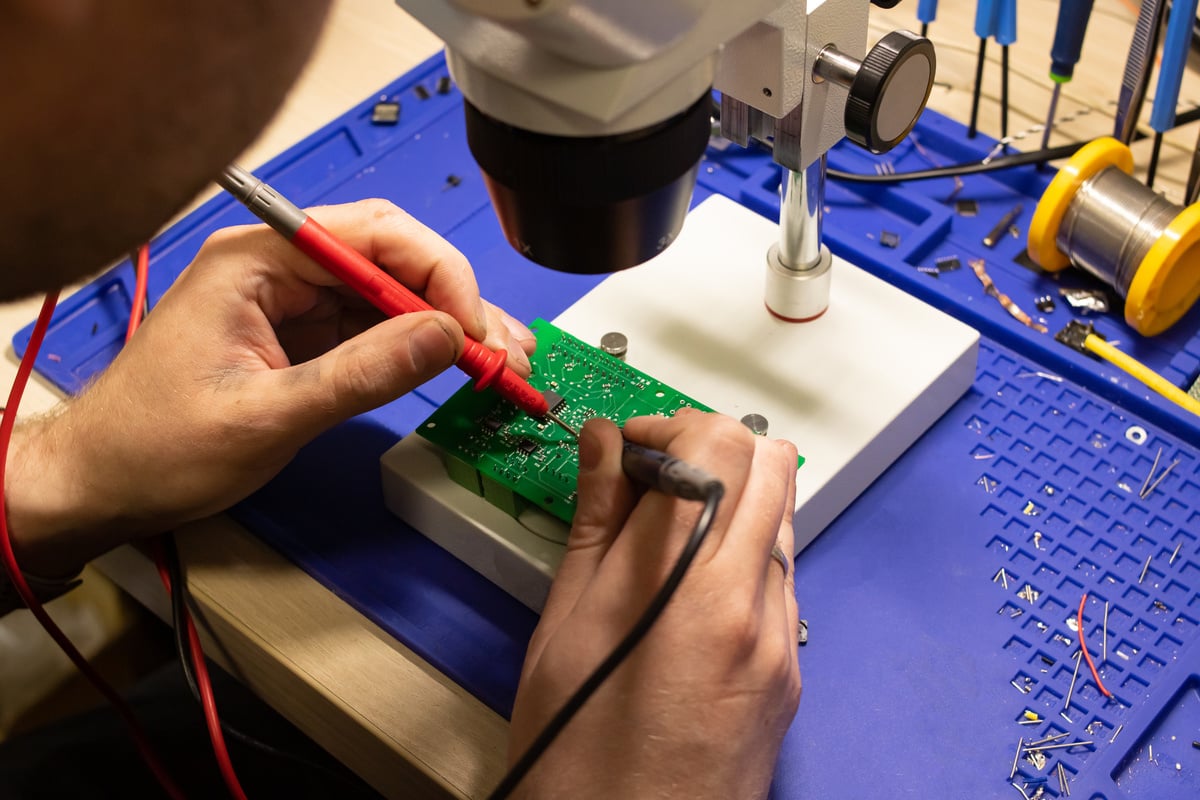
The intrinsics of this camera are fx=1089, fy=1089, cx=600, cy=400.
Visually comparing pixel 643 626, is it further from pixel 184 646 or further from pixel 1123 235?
pixel 1123 235

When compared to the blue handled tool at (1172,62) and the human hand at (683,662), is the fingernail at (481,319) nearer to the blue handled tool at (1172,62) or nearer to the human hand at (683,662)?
the human hand at (683,662)

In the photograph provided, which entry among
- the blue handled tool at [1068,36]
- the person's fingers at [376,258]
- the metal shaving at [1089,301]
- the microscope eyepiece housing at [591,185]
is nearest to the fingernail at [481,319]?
the person's fingers at [376,258]

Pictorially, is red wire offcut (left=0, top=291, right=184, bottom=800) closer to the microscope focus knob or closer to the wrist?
the wrist

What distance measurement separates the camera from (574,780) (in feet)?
2.27

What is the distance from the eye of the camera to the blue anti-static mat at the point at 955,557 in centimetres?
79

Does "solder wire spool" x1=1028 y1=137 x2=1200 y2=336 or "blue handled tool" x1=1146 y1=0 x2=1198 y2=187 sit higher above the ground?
"blue handled tool" x1=1146 y1=0 x2=1198 y2=187

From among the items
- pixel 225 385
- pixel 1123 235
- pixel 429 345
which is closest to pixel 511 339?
pixel 429 345

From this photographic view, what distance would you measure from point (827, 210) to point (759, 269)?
169 mm

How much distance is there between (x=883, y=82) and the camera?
2.32 ft

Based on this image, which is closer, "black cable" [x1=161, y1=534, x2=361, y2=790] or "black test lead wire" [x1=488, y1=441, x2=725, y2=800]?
"black test lead wire" [x1=488, y1=441, x2=725, y2=800]

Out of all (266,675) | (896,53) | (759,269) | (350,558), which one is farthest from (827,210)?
(266,675)

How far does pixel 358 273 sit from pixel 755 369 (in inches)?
13.8

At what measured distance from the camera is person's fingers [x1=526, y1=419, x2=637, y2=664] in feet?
2.48

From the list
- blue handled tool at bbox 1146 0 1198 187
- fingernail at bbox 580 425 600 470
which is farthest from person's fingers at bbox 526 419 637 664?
blue handled tool at bbox 1146 0 1198 187
